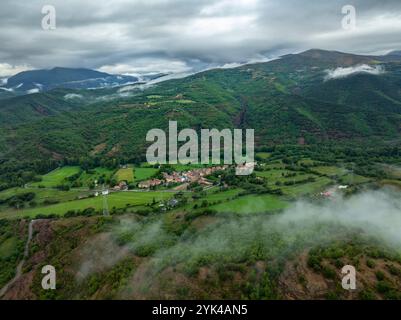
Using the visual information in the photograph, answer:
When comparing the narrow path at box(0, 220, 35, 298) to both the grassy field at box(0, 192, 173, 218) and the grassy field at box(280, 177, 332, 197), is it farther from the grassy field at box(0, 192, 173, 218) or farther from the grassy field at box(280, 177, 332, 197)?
the grassy field at box(280, 177, 332, 197)

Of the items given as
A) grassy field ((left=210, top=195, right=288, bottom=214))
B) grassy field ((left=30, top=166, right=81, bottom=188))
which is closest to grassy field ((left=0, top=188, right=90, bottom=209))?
grassy field ((left=30, top=166, right=81, bottom=188))

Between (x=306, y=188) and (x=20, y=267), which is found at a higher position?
(x=306, y=188)

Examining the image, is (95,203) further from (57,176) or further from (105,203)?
(57,176)

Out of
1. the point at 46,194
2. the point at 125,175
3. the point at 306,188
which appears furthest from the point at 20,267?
the point at 306,188

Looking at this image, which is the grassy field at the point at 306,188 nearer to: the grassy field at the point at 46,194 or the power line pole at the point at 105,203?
the power line pole at the point at 105,203

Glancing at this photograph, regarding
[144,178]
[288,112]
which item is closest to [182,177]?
[144,178]
